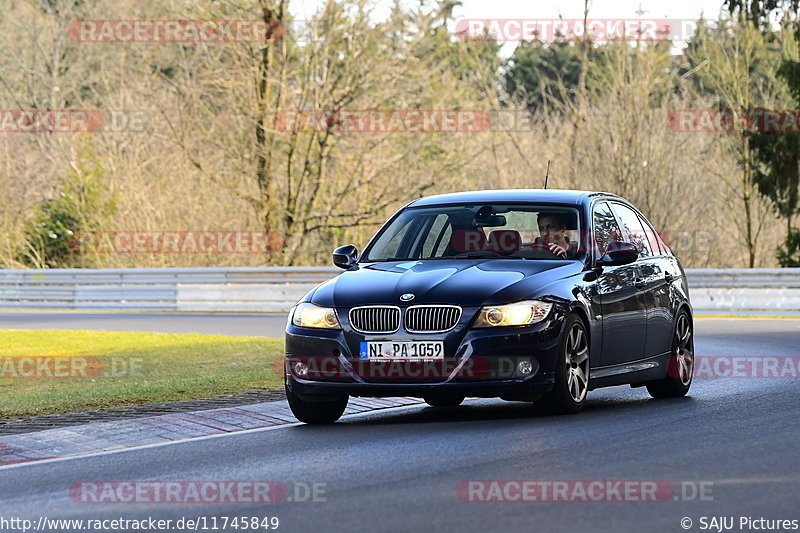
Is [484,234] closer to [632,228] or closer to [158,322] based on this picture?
[632,228]

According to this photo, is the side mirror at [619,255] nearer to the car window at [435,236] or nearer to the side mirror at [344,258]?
the car window at [435,236]

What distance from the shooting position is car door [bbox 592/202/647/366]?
1121cm

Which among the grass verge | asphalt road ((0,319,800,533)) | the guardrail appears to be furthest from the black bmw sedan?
the guardrail

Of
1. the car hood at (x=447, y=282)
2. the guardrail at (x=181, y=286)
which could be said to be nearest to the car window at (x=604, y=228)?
the car hood at (x=447, y=282)

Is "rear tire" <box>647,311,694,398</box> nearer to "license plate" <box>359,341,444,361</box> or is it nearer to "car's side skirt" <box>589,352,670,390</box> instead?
"car's side skirt" <box>589,352,670,390</box>

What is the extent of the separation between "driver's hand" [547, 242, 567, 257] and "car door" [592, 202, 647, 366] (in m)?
0.32

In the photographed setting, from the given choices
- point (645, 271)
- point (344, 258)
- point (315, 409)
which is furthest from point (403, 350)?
point (645, 271)

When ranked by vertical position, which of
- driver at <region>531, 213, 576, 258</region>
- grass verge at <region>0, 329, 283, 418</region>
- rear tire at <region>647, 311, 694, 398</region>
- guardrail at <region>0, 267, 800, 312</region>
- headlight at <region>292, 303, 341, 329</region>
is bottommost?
guardrail at <region>0, 267, 800, 312</region>

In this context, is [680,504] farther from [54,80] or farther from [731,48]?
[54,80]

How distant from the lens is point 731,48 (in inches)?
1764

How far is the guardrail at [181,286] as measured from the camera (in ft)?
91.1

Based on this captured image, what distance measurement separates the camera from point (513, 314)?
1003 centimetres

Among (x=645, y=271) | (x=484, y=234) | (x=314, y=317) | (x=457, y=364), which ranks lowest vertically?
(x=457, y=364)

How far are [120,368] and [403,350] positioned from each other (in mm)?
8351
